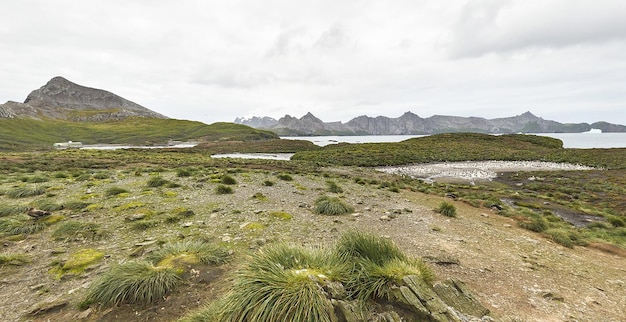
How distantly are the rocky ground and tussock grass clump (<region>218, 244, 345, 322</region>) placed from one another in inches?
62.8

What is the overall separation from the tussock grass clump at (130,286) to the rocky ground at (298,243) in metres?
0.20

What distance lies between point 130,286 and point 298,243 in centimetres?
393

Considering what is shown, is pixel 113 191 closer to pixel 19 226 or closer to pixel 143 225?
pixel 19 226

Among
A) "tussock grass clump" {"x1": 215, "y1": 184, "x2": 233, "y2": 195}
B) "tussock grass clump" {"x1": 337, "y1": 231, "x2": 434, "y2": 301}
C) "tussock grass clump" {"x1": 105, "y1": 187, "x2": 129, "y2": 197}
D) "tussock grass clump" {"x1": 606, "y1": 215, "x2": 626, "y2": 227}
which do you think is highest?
"tussock grass clump" {"x1": 337, "y1": 231, "x2": 434, "y2": 301}

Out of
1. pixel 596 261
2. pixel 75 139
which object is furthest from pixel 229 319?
pixel 75 139

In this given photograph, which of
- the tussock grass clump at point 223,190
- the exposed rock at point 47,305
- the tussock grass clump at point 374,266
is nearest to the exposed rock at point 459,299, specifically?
the tussock grass clump at point 374,266

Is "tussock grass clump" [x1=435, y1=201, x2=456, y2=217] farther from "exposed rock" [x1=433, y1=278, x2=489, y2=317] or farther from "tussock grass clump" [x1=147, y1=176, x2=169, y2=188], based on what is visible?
"tussock grass clump" [x1=147, y1=176, x2=169, y2=188]

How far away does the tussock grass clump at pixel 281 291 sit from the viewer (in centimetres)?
413

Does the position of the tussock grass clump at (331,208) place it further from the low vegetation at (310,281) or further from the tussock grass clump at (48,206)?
the tussock grass clump at (48,206)

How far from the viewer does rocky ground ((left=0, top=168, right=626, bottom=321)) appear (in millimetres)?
5789

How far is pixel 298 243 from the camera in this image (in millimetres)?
7258

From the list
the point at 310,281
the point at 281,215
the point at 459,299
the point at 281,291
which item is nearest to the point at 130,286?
the point at 281,291

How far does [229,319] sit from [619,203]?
31.4 meters

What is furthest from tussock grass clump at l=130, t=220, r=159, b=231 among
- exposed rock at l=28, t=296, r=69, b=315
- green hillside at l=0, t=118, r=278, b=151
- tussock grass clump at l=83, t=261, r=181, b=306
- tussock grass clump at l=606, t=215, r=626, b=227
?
green hillside at l=0, t=118, r=278, b=151
